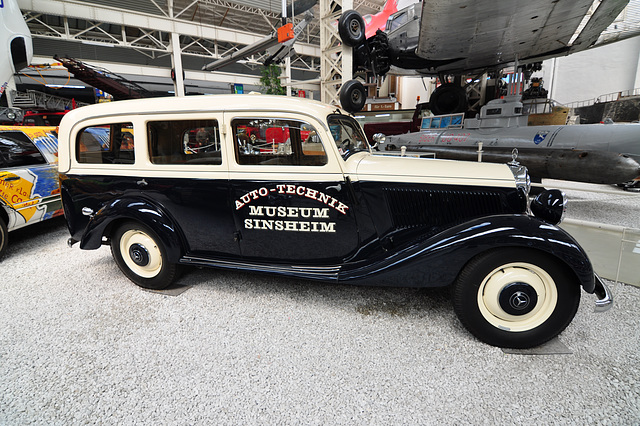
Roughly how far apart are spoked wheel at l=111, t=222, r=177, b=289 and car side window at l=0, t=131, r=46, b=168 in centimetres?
240

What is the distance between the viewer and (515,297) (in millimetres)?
1998

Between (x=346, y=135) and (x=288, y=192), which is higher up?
(x=346, y=135)

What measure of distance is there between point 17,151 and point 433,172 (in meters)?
5.34

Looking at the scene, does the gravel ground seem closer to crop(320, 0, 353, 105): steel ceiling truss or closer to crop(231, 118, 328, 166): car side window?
crop(231, 118, 328, 166): car side window

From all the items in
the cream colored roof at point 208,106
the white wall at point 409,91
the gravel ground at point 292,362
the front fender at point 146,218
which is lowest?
the gravel ground at point 292,362

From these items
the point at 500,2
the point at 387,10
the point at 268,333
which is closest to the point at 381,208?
the point at 268,333

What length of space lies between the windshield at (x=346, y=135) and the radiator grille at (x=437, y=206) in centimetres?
51

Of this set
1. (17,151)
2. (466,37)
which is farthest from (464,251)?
(466,37)

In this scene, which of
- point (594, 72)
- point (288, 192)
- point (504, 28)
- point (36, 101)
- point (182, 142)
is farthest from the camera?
point (594, 72)

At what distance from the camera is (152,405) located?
5.66 ft

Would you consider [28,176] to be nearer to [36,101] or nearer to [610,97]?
[36,101]

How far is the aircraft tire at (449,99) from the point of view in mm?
10211

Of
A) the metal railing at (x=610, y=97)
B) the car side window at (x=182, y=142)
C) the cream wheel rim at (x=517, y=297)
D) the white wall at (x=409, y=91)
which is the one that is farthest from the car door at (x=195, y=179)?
the metal railing at (x=610, y=97)

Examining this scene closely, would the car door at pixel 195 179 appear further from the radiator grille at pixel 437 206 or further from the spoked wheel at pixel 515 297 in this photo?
the spoked wheel at pixel 515 297
